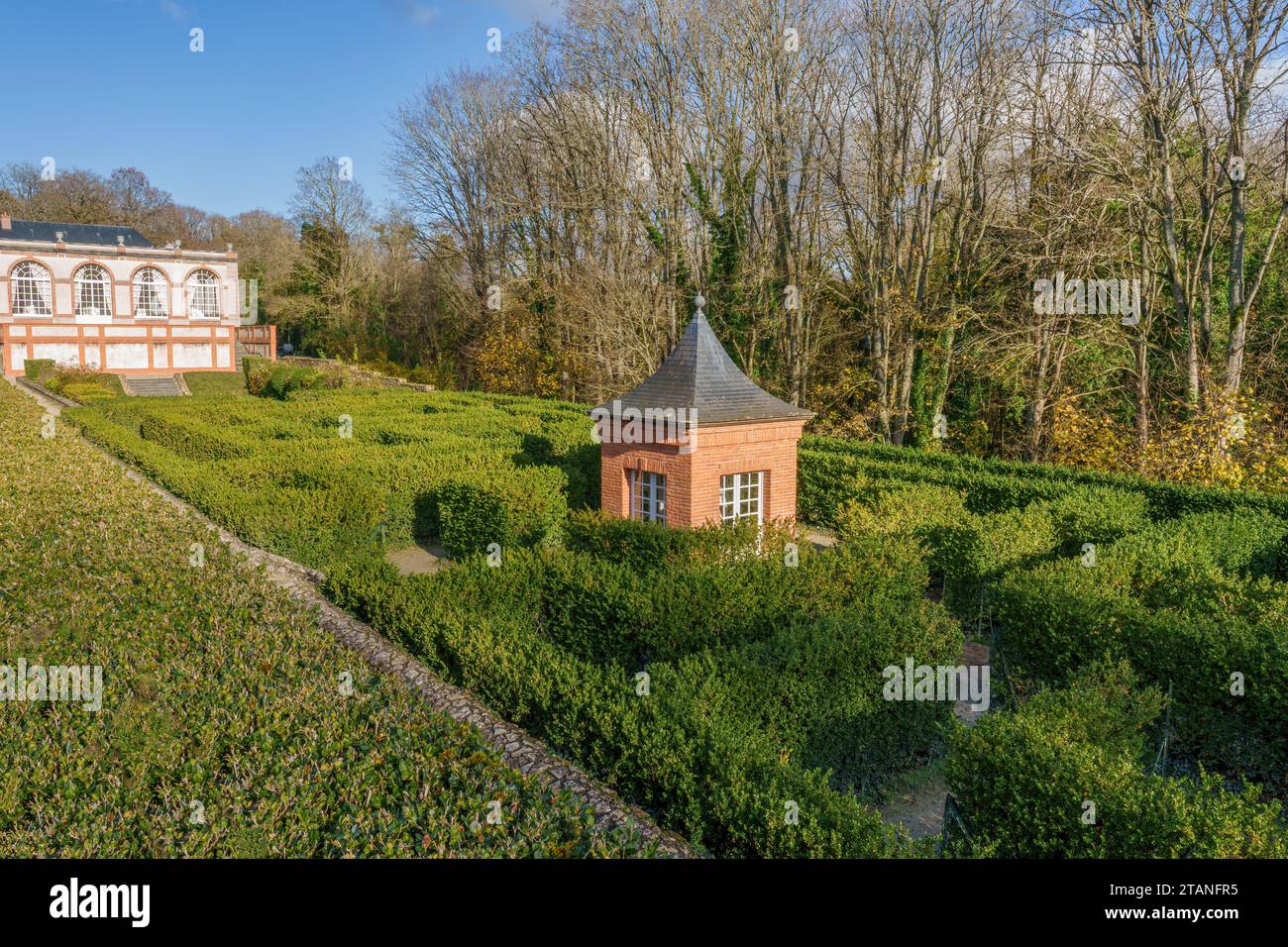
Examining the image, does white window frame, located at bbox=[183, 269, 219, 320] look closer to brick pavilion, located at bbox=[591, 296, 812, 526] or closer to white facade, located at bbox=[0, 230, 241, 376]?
white facade, located at bbox=[0, 230, 241, 376]

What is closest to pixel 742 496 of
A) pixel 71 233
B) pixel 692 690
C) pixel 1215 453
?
pixel 692 690

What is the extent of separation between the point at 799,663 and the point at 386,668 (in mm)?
4066

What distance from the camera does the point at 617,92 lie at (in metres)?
29.2

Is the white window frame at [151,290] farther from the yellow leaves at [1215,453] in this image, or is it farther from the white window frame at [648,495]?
the yellow leaves at [1215,453]

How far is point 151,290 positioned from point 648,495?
→ 42381 millimetres

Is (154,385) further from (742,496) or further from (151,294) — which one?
(742,496)

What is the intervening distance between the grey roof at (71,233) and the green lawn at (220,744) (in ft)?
146

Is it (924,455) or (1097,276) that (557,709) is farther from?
(1097,276)

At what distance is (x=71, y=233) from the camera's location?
44750 mm

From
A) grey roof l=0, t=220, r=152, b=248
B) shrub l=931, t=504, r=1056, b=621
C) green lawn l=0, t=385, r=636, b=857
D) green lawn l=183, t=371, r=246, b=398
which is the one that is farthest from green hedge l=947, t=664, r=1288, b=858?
grey roof l=0, t=220, r=152, b=248

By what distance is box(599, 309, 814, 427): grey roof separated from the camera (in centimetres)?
1358

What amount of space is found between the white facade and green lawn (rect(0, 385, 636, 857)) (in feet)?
136

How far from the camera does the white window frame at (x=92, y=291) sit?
42.3m

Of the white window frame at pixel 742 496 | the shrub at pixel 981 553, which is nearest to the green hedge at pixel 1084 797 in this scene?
the shrub at pixel 981 553
